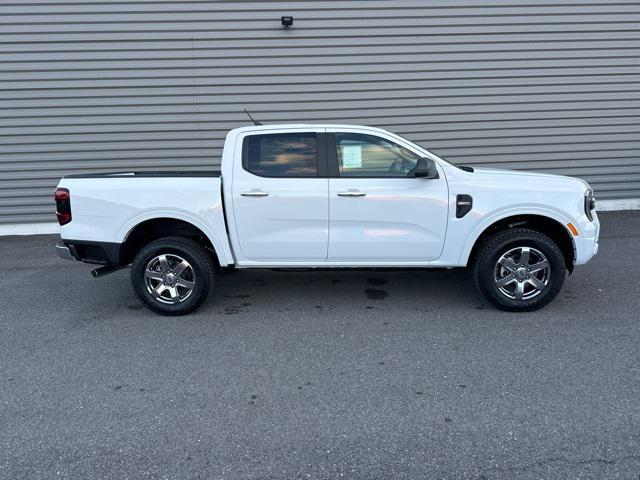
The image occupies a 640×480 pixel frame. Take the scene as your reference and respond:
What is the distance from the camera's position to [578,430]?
Result: 2818 millimetres

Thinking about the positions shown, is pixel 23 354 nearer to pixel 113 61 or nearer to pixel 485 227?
pixel 485 227

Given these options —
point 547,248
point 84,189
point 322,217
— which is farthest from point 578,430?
point 84,189

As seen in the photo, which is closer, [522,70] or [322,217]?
[322,217]

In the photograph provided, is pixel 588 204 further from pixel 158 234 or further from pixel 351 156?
pixel 158 234

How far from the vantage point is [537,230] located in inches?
189

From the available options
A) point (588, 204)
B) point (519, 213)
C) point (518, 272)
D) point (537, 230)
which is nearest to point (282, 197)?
point (519, 213)

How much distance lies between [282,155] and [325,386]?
230cm

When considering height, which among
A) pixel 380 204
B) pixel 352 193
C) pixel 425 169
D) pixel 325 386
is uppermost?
pixel 425 169

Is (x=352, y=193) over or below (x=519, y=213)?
over

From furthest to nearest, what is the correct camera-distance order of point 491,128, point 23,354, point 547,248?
point 491,128 → point 547,248 → point 23,354

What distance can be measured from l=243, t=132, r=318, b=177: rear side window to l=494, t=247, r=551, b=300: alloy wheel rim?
197cm

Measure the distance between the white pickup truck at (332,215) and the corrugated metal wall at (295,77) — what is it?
420cm

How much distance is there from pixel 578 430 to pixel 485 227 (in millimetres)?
2131

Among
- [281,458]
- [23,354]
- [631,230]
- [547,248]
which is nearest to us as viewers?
[281,458]
